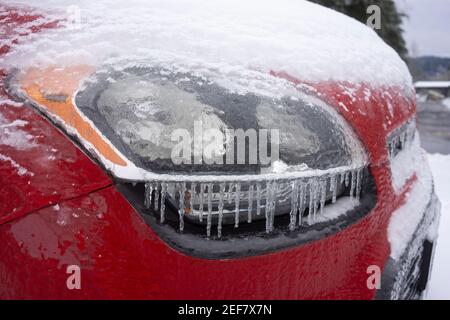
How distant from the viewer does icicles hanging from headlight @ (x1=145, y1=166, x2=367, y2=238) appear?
1.02m

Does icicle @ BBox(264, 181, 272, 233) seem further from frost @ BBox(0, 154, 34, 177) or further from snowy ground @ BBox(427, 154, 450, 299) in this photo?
snowy ground @ BBox(427, 154, 450, 299)

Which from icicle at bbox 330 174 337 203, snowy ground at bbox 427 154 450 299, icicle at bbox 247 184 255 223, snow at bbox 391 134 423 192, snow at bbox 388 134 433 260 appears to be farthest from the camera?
snowy ground at bbox 427 154 450 299

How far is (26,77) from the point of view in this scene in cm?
104

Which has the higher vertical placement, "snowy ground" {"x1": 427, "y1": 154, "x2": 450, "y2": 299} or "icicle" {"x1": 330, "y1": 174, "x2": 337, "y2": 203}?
"icicle" {"x1": 330, "y1": 174, "x2": 337, "y2": 203}

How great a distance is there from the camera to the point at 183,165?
102cm

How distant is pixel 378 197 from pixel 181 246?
0.65m

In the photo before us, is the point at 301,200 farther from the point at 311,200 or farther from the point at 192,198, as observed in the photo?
the point at 192,198

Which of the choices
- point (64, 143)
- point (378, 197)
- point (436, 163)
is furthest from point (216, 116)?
point (436, 163)

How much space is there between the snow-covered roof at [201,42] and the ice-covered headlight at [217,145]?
0.06 meters

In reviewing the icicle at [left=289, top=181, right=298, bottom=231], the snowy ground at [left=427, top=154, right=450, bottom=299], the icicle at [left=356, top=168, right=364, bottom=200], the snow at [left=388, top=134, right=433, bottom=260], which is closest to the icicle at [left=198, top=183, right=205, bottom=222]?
the icicle at [left=289, top=181, right=298, bottom=231]

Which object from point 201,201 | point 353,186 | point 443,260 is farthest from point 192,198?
point 443,260

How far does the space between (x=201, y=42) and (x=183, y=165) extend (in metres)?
0.38
